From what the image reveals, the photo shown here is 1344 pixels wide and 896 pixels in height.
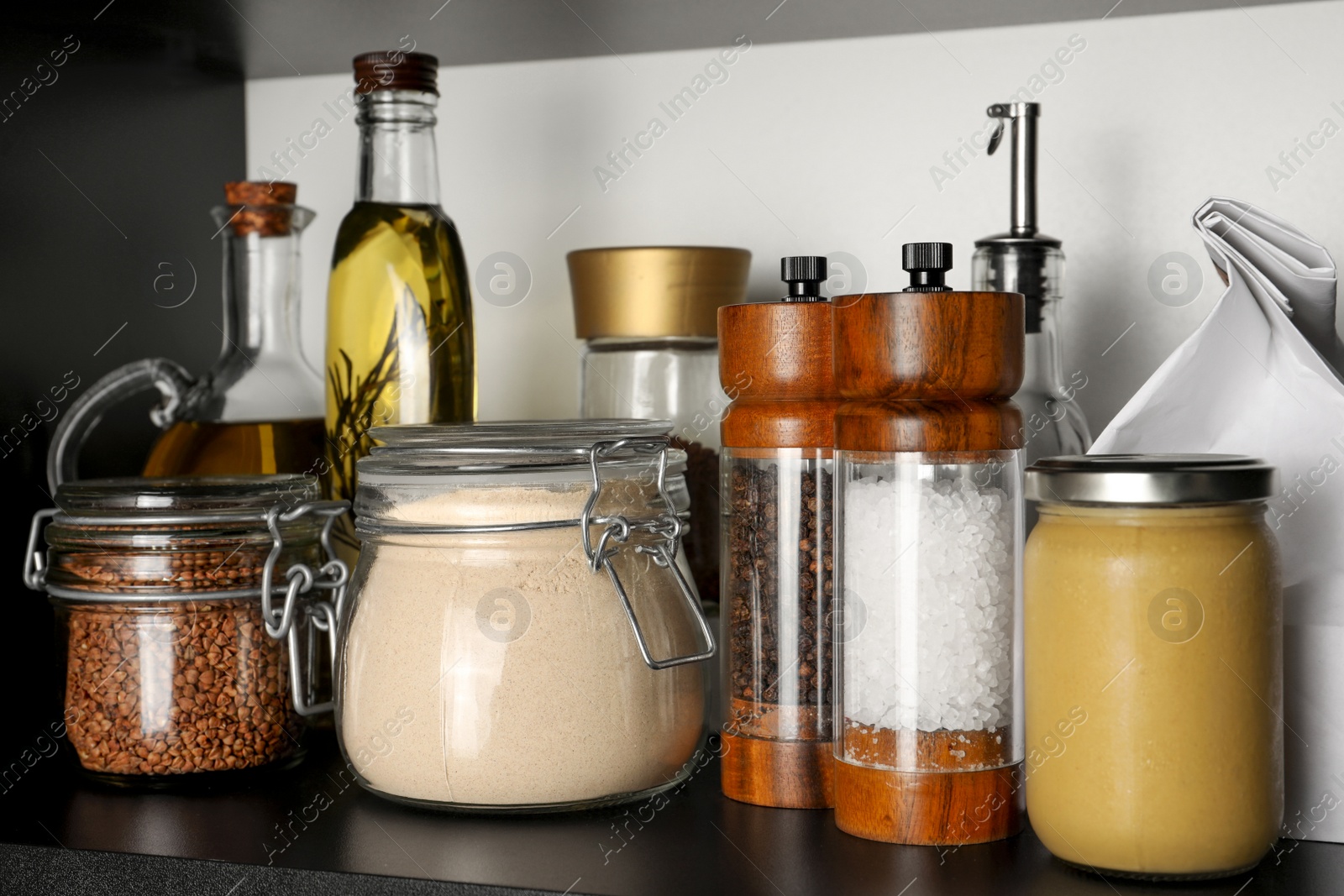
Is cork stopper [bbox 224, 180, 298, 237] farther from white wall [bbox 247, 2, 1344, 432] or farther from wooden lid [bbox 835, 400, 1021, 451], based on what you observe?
wooden lid [bbox 835, 400, 1021, 451]

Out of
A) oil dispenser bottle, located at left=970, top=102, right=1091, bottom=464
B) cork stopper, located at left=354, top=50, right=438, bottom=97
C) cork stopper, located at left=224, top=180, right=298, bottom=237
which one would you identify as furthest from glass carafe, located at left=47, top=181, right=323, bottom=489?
oil dispenser bottle, located at left=970, top=102, right=1091, bottom=464

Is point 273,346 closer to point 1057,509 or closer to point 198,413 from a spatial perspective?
point 198,413

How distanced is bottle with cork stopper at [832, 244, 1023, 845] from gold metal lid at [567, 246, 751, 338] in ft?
0.69

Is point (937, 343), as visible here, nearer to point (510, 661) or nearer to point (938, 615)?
point (938, 615)

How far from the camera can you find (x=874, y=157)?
0.86 metres

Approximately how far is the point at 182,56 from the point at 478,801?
2.00 feet

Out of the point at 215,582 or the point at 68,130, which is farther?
the point at 68,130

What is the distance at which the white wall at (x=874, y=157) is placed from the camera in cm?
80

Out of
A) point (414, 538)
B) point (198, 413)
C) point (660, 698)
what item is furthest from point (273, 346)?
point (660, 698)

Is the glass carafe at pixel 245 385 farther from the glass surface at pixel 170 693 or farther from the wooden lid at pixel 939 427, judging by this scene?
the wooden lid at pixel 939 427

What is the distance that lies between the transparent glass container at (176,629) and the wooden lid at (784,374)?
10.0 inches

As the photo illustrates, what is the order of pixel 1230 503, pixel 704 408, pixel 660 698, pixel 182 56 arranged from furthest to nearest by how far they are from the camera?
pixel 182 56 → pixel 704 408 → pixel 660 698 → pixel 1230 503

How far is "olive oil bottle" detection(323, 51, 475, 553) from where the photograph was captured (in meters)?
0.78

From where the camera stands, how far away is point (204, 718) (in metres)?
0.65
